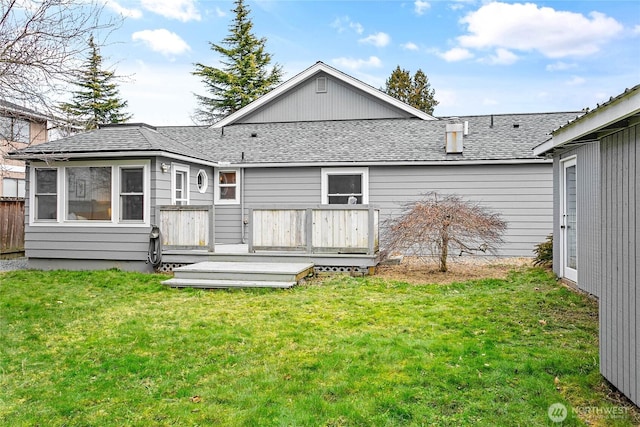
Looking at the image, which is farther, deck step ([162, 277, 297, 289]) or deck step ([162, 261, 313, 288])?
deck step ([162, 261, 313, 288])

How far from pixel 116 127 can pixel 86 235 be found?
10.3 feet

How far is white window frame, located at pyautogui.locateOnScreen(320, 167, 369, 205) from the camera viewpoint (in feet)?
39.5

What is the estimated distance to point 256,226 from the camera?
30.6ft

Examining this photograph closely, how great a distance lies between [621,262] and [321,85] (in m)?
13.0

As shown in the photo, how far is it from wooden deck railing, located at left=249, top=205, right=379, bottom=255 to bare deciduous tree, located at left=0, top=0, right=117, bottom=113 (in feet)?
13.8

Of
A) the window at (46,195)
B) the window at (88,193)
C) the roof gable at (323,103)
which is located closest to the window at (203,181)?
the window at (88,193)

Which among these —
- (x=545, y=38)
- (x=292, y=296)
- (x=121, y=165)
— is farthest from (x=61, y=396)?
(x=545, y=38)

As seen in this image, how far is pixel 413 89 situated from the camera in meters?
30.9

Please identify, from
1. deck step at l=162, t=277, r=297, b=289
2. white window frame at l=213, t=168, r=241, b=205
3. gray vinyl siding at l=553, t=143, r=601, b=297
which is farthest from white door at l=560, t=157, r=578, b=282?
white window frame at l=213, t=168, r=241, b=205

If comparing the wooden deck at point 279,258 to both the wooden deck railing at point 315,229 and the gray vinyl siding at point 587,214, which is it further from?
the gray vinyl siding at point 587,214

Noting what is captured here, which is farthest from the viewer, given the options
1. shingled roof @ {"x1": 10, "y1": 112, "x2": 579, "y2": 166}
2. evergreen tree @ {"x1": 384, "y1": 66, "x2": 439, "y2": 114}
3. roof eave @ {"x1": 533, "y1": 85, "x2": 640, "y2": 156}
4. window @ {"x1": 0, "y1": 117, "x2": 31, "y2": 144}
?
evergreen tree @ {"x1": 384, "y1": 66, "x2": 439, "y2": 114}

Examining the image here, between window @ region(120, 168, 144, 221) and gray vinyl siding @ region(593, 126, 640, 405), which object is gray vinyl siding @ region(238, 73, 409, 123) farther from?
gray vinyl siding @ region(593, 126, 640, 405)

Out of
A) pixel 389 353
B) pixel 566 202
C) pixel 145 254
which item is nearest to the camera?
pixel 389 353

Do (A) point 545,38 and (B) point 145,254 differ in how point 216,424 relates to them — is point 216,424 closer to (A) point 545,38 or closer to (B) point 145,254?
(B) point 145,254
